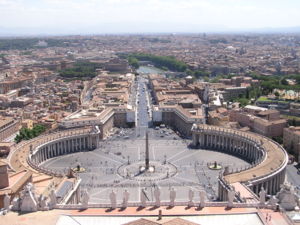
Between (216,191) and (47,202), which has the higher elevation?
(47,202)

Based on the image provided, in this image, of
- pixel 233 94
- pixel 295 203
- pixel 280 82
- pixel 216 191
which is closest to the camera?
pixel 295 203

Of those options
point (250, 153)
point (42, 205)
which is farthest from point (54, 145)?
point (42, 205)


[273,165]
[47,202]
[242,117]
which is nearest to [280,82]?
[242,117]

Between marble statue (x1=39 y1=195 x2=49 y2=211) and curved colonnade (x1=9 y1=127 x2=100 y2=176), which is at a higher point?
marble statue (x1=39 y1=195 x2=49 y2=211)

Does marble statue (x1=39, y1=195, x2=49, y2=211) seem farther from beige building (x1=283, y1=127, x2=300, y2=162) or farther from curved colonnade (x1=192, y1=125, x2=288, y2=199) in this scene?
beige building (x1=283, y1=127, x2=300, y2=162)

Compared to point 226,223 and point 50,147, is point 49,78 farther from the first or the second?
point 226,223

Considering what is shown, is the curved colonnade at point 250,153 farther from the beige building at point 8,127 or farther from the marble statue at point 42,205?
the beige building at point 8,127

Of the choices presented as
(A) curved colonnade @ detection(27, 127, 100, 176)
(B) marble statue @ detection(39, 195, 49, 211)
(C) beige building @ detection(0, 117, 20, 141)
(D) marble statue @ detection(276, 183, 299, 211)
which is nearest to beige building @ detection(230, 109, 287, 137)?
(A) curved colonnade @ detection(27, 127, 100, 176)

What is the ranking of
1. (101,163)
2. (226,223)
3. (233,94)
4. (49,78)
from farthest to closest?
(49,78)
(233,94)
(101,163)
(226,223)

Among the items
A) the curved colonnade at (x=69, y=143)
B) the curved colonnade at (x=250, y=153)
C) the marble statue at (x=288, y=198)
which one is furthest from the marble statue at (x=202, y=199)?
the curved colonnade at (x=69, y=143)
